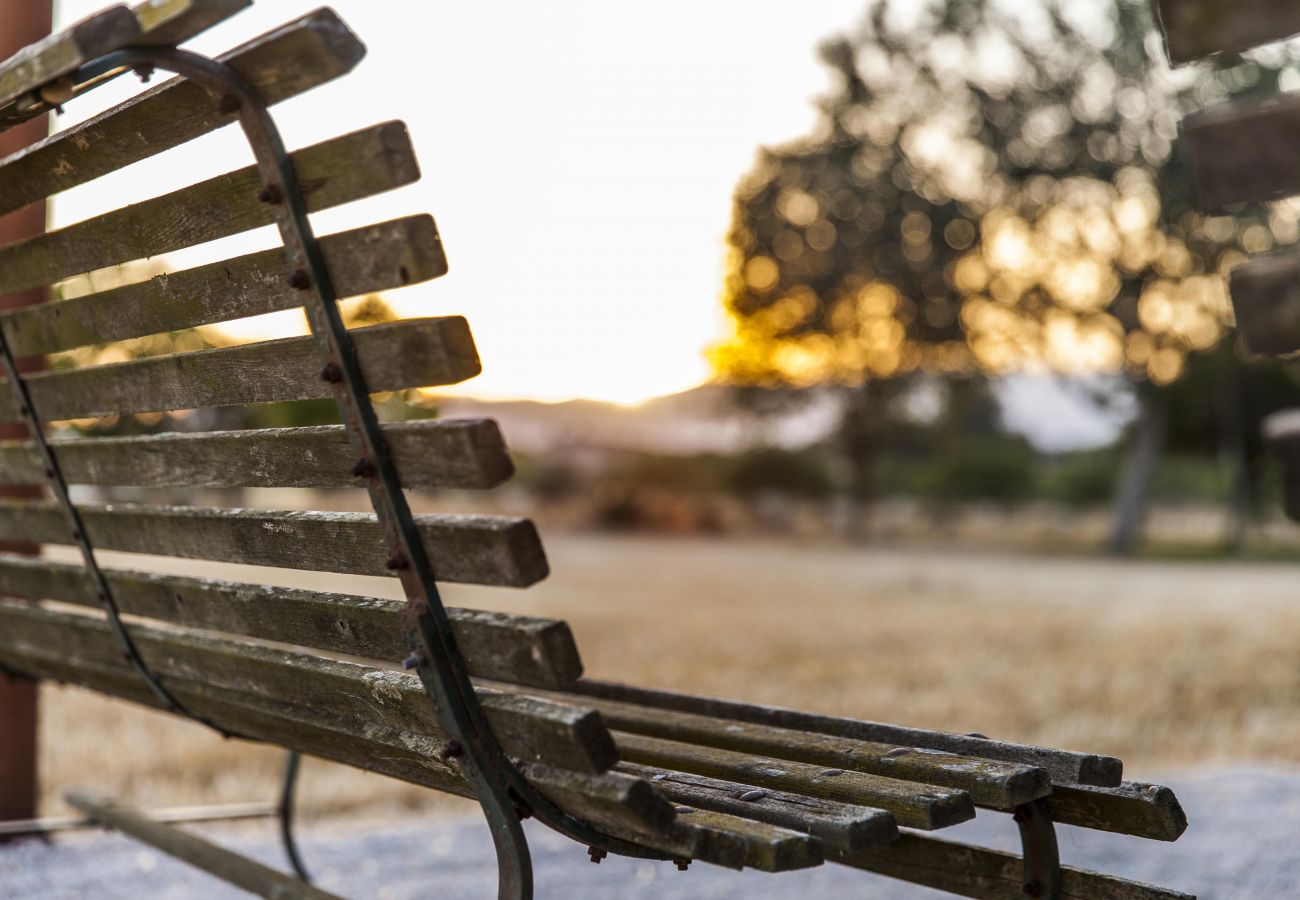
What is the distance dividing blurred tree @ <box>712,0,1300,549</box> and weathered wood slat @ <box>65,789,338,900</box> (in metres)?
22.8

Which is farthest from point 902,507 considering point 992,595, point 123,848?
point 123,848

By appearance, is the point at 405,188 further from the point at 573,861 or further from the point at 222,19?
the point at 573,861

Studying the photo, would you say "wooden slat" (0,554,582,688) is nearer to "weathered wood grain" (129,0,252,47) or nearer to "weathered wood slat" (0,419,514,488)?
"weathered wood slat" (0,419,514,488)

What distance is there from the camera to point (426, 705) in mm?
1797

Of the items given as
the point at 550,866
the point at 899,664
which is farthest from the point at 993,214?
the point at 550,866

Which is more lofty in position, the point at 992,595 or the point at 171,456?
the point at 171,456

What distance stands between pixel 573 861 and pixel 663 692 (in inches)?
75.2

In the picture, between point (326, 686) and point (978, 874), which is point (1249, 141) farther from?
point (326, 686)

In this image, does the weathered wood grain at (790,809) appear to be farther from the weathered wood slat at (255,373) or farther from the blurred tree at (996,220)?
the blurred tree at (996,220)

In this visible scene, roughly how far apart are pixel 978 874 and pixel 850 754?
28 centimetres

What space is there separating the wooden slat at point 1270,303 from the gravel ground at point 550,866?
2.76 m

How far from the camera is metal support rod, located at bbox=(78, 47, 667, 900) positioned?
1.72 m

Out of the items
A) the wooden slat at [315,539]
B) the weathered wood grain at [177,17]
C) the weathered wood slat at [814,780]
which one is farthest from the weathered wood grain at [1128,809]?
the weathered wood grain at [177,17]

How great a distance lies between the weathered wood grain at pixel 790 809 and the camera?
1.75m
